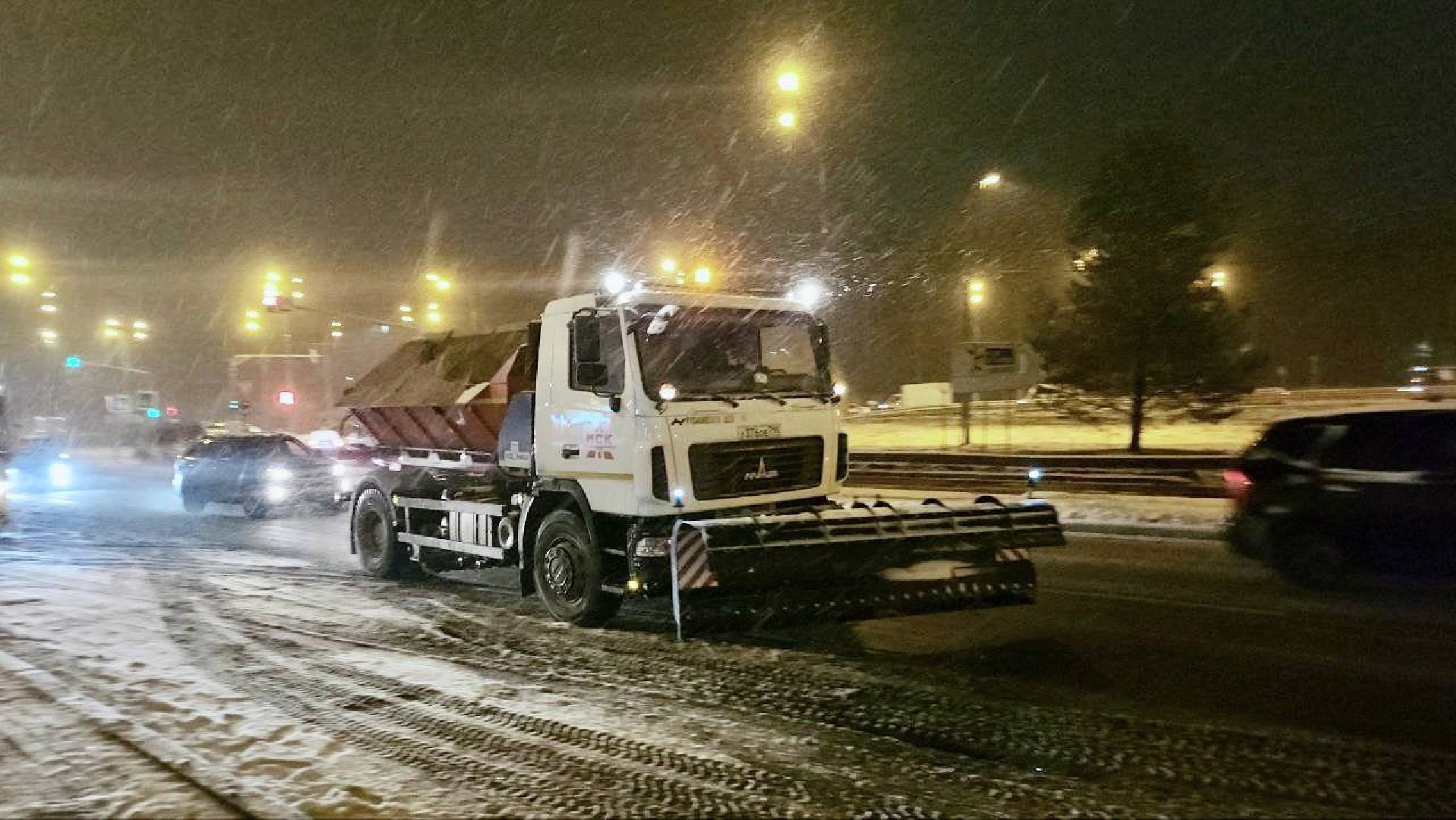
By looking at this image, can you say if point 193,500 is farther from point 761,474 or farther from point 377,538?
point 761,474

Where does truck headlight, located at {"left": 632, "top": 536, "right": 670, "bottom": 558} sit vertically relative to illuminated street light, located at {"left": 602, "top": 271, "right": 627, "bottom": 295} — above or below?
below

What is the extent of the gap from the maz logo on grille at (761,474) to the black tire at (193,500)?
15.8 metres

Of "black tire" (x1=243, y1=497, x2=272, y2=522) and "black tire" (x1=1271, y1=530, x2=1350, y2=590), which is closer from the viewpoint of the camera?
"black tire" (x1=1271, y1=530, x2=1350, y2=590)

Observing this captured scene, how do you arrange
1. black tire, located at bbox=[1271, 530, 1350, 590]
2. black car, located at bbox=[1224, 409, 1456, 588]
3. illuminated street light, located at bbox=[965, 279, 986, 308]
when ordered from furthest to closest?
illuminated street light, located at bbox=[965, 279, 986, 308] → black tire, located at bbox=[1271, 530, 1350, 590] → black car, located at bbox=[1224, 409, 1456, 588]

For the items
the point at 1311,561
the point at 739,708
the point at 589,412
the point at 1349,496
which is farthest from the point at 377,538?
the point at 1349,496

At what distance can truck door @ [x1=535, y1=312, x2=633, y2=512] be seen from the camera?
8.20m

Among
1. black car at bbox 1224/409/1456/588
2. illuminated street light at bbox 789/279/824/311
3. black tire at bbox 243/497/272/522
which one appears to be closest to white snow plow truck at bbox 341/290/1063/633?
illuminated street light at bbox 789/279/824/311

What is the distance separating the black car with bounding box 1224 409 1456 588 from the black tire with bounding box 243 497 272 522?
16552mm

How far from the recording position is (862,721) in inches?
229

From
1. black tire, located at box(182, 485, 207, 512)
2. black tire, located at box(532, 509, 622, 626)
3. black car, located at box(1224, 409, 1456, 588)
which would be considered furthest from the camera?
black tire, located at box(182, 485, 207, 512)

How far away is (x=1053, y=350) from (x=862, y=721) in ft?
77.1

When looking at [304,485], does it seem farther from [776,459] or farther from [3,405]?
[776,459]

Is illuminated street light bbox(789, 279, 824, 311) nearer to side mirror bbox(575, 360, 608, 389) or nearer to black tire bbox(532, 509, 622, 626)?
side mirror bbox(575, 360, 608, 389)

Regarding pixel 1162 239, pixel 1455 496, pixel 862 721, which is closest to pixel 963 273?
pixel 1162 239
